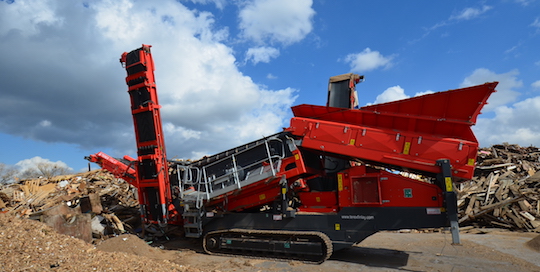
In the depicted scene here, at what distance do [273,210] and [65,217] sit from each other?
213 inches

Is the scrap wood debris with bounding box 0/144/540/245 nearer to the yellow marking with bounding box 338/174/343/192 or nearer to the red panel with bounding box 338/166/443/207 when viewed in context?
the red panel with bounding box 338/166/443/207

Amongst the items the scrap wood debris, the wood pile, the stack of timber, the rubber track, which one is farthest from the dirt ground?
the stack of timber

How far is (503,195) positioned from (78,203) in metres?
15.6

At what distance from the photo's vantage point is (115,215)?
11.0m

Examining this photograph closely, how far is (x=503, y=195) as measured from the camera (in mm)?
12109

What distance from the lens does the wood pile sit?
28.0 feet

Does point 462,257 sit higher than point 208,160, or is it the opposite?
point 208,160

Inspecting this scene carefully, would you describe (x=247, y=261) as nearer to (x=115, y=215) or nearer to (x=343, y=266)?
(x=343, y=266)

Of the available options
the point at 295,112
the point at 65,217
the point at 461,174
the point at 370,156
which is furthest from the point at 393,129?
the point at 65,217

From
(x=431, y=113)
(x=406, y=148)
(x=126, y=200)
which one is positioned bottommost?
(x=126, y=200)

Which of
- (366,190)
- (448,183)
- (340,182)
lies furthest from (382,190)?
(448,183)

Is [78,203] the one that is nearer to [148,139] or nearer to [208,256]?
[148,139]

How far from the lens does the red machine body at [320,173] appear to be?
6566 mm

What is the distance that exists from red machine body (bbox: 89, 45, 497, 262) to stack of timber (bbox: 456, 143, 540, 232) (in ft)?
14.6
